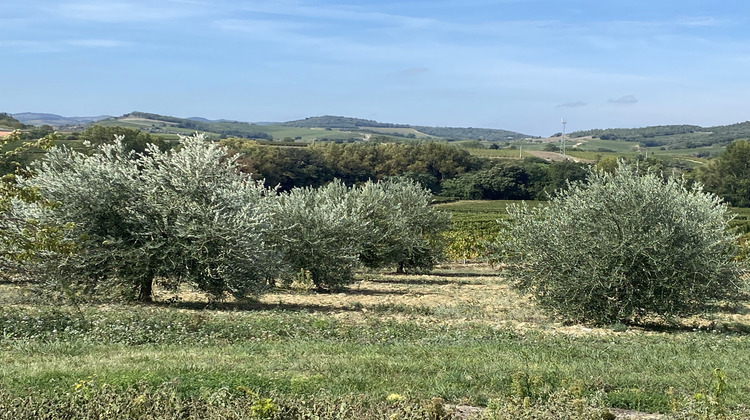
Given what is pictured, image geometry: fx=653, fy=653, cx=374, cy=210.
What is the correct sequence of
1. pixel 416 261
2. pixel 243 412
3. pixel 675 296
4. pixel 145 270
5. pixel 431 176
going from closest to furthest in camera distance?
pixel 243 412 → pixel 675 296 → pixel 145 270 → pixel 416 261 → pixel 431 176

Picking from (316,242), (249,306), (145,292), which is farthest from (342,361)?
(316,242)

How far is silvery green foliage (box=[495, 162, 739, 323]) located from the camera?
49.2ft

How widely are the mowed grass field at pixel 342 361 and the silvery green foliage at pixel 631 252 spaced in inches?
28.0

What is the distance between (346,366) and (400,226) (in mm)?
23974

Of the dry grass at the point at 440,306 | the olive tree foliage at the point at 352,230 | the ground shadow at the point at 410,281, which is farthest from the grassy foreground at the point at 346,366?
the ground shadow at the point at 410,281

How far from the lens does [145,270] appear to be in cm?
1631

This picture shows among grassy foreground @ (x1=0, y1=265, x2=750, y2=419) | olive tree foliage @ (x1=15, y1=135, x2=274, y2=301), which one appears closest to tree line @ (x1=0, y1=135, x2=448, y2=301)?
olive tree foliage @ (x1=15, y1=135, x2=274, y2=301)

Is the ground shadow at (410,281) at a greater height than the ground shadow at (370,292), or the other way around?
the ground shadow at (370,292)

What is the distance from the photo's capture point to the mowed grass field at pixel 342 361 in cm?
666

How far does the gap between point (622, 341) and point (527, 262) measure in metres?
4.47

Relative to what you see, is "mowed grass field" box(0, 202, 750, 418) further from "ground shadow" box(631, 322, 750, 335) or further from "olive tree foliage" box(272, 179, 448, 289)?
"olive tree foliage" box(272, 179, 448, 289)

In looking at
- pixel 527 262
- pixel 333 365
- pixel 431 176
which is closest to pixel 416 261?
pixel 527 262

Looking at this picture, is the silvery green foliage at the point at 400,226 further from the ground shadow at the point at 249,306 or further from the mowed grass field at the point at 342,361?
the mowed grass field at the point at 342,361

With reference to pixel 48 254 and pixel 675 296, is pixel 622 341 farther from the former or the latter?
pixel 48 254
